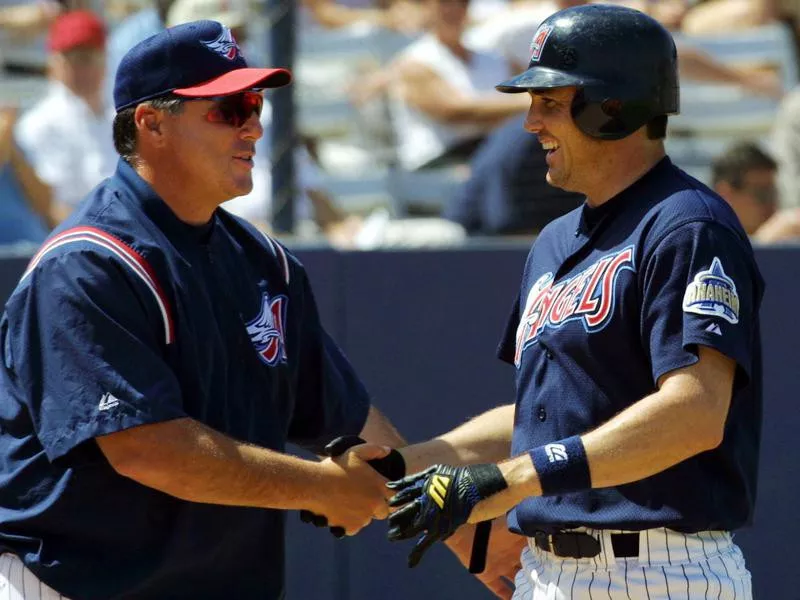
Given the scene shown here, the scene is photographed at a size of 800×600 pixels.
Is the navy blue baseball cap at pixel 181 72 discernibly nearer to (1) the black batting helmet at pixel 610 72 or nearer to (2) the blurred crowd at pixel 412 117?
(1) the black batting helmet at pixel 610 72

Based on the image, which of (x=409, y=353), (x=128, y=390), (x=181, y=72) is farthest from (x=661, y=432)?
(x=409, y=353)

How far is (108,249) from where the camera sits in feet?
11.1

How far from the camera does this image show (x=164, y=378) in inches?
131

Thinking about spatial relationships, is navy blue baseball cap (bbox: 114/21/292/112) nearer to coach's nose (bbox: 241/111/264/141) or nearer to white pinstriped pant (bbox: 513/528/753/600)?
coach's nose (bbox: 241/111/264/141)

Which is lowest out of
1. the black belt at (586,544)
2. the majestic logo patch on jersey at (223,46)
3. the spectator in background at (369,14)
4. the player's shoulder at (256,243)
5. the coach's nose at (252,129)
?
the spectator in background at (369,14)

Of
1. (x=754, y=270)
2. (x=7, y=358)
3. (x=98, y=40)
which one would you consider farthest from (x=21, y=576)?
(x=98, y=40)

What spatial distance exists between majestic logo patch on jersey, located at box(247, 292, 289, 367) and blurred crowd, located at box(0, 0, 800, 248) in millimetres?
2641

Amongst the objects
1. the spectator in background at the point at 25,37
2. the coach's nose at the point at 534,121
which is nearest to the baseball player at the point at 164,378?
the coach's nose at the point at 534,121

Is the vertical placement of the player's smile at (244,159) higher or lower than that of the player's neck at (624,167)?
lower

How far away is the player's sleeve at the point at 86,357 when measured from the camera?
327 centimetres

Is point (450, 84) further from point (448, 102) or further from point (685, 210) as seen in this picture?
point (685, 210)

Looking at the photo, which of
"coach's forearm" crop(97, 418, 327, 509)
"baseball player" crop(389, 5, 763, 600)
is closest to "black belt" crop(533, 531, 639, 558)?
"baseball player" crop(389, 5, 763, 600)

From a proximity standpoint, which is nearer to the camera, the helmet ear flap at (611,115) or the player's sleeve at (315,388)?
the helmet ear flap at (611,115)

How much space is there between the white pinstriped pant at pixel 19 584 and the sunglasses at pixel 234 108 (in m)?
1.25
